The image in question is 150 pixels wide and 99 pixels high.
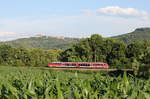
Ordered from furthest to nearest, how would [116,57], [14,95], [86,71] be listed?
1. [116,57]
2. [86,71]
3. [14,95]

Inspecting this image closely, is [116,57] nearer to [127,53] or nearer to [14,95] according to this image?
[127,53]

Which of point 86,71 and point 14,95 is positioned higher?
point 14,95

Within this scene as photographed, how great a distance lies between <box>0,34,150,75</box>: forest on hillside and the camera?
97.9m

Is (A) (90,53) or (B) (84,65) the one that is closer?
(B) (84,65)

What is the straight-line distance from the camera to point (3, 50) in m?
101

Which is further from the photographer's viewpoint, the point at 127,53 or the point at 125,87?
the point at 127,53

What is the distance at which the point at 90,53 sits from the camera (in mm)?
102438

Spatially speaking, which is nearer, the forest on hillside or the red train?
the red train

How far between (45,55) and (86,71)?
38.2 metres

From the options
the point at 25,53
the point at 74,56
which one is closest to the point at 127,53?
the point at 74,56

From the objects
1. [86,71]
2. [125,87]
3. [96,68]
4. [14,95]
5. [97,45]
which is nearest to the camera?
[14,95]

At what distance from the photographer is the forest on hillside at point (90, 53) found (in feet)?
321

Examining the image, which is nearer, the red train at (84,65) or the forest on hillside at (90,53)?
the red train at (84,65)

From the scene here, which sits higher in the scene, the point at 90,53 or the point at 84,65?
the point at 90,53
